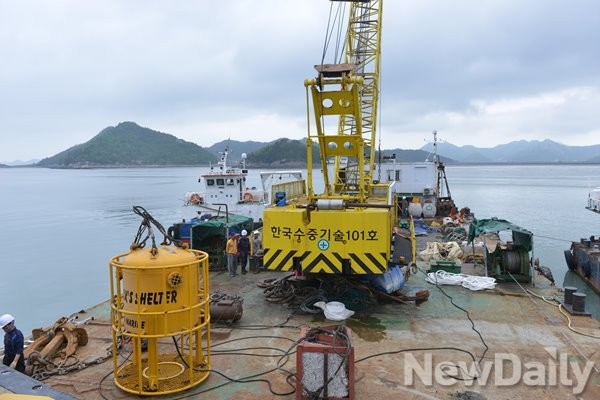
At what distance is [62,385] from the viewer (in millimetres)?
6000

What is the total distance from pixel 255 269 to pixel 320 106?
5.41m

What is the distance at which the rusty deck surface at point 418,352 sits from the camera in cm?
588

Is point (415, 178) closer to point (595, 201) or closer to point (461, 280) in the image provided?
point (595, 201)

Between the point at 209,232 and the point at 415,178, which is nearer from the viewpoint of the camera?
the point at 209,232

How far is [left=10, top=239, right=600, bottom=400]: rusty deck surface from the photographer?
5.88 m

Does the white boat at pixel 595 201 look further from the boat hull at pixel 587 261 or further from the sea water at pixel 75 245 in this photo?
the boat hull at pixel 587 261

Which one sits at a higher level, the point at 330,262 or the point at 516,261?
the point at 330,262

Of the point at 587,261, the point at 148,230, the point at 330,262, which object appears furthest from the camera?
the point at 587,261

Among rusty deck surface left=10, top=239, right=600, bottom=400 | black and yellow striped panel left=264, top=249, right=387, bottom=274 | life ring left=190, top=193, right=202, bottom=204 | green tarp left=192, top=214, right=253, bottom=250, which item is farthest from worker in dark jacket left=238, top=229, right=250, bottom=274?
life ring left=190, top=193, right=202, bottom=204

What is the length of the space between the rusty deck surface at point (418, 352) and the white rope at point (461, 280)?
599 millimetres

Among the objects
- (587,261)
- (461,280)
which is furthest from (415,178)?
(461,280)

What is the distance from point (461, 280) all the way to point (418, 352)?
4.78 meters

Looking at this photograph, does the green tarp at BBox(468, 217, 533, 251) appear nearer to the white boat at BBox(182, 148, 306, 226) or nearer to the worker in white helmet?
the worker in white helmet

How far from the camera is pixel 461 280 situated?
443 inches
